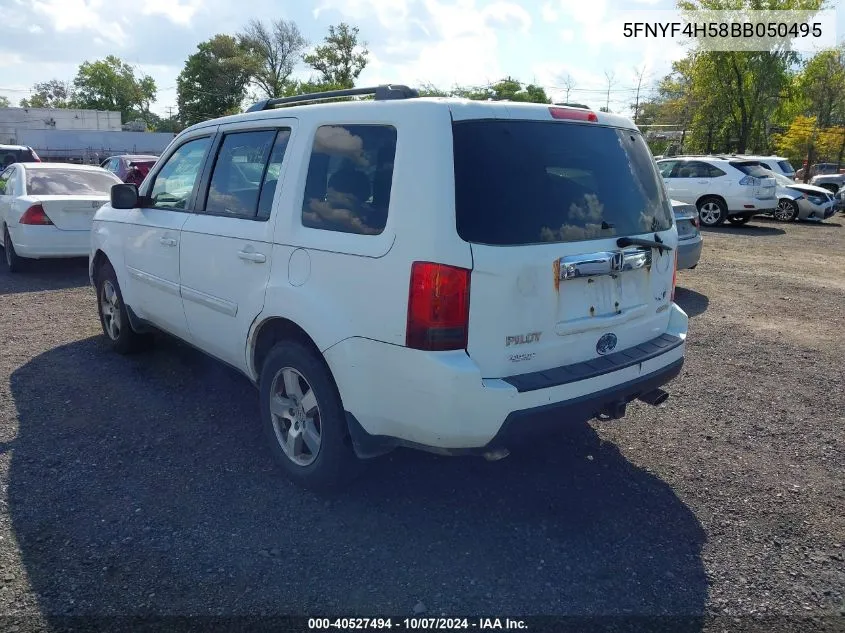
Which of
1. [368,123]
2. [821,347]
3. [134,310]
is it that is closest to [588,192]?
[368,123]

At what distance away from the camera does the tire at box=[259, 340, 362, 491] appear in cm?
330

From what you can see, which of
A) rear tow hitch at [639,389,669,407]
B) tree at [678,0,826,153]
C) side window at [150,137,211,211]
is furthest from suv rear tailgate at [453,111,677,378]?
tree at [678,0,826,153]

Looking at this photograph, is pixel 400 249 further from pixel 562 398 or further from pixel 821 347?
pixel 821 347

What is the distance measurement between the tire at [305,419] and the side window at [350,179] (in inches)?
27.1

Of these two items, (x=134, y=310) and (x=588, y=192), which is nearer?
(x=588, y=192)

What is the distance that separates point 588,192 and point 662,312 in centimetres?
91

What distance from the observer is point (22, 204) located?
888cm

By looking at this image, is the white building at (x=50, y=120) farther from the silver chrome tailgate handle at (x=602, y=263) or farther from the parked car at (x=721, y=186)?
the silver chrome tailgate handle at (x=602, y=263)

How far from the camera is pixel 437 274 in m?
2.79

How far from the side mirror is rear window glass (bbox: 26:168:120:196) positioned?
4.76m

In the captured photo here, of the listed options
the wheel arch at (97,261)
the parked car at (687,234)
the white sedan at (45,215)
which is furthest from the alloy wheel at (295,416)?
the white sedan at (45,215)

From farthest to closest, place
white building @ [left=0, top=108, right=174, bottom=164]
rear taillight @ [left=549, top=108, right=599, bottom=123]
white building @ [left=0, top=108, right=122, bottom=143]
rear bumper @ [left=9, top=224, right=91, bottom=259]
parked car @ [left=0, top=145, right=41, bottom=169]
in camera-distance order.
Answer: white building @ [left=0, top=108, right=122, bottom=143], white building @ [left=0, top=108, right=174, bottom=164], parked car @ [left=0, top=145, right=41, bottom=169], rear bumper @ [left=9, top=224, right=91, bottom=259], rear taillight @ [left=549, top=108, right=599, bottom=123]

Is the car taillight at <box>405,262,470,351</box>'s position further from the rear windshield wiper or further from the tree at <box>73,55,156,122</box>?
the tree at <box>73,55,156,122</box>

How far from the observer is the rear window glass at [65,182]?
9.33 meters
